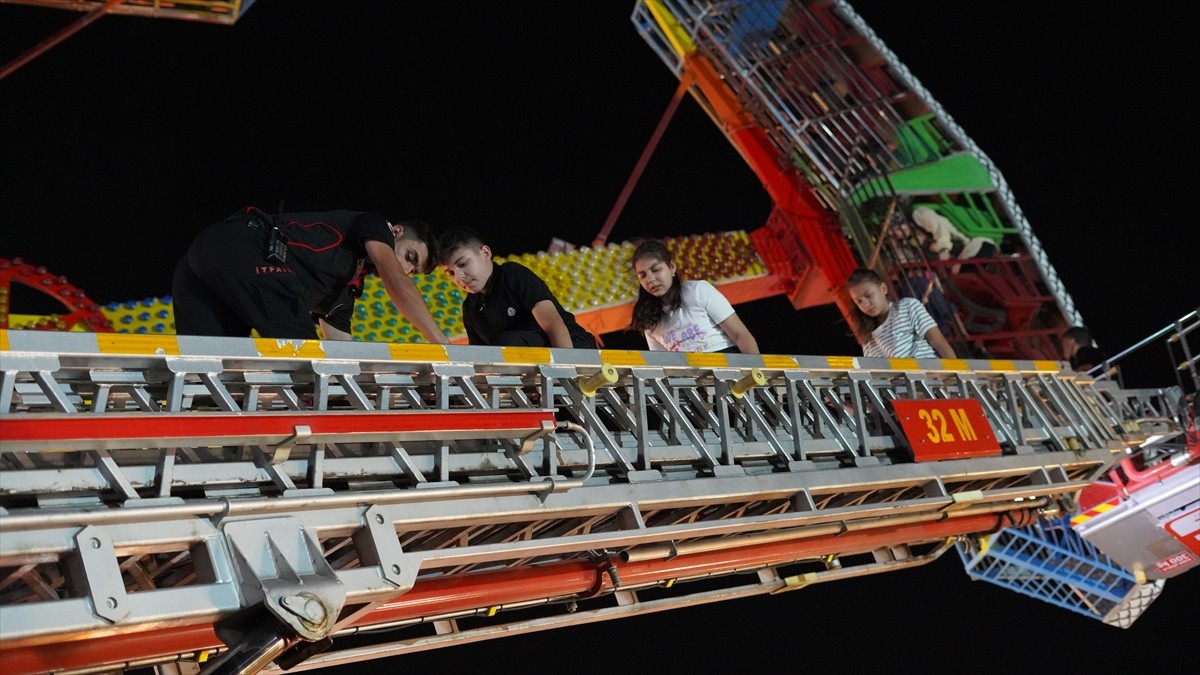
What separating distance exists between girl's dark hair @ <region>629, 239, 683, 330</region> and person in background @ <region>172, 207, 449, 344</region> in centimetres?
140

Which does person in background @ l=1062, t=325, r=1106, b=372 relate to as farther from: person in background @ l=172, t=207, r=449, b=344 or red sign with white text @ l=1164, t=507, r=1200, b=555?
person in background @ l=172, t=207, r=449, b=344

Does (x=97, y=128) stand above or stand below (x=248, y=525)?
above

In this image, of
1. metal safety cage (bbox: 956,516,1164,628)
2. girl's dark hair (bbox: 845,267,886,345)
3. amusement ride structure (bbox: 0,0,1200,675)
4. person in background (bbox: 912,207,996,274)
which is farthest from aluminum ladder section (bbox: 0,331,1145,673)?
person in background (bbox: 912,207,996,274)

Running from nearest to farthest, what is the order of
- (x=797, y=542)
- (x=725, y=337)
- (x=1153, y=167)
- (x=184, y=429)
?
(x=184, y=429) → (x=797, y=542) → (x=725, y=337) → (x=1153, y=167)

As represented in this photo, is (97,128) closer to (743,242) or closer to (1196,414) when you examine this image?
(743,242)

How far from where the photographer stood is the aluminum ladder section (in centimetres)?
270

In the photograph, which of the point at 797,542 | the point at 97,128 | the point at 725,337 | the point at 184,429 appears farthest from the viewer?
the point at 97,128

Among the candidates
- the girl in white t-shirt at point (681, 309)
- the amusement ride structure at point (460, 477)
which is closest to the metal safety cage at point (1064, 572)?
the amusement ride structure at point (460, 477)

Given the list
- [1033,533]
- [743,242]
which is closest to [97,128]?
[743,242]

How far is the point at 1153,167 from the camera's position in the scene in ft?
41.2

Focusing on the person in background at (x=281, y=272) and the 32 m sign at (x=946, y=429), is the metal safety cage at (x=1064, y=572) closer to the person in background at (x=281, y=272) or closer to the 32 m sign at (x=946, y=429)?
the 32 m sign at (x=946, y=429)

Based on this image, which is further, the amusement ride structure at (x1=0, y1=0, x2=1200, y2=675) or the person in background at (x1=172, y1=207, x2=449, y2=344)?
the person in background at (x1=172, y1=207, x2=449, y2=344)

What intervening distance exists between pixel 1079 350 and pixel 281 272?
701 cm

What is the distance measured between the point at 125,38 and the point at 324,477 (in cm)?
736
